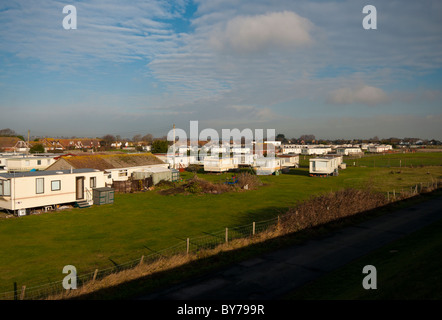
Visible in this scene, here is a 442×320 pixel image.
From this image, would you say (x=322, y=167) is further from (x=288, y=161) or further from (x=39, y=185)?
(x=39, y=185)

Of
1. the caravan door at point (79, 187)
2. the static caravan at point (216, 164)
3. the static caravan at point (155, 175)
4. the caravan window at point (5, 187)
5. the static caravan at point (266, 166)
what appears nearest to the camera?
the caravan window at point (5, 187)

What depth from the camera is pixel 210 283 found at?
952cm

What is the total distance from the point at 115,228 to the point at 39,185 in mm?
7538

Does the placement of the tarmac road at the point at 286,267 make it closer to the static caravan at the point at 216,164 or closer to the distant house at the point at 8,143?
the static caravan at the point at 216,164

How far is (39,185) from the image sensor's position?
69.3 feet

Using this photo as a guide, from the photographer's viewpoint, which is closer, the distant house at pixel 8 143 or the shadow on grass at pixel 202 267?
the shadow on grass at pixel 202 267

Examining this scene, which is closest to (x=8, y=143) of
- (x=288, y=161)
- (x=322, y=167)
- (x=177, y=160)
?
(x=177, y=160)

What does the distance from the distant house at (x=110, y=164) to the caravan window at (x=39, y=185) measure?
25.6ft

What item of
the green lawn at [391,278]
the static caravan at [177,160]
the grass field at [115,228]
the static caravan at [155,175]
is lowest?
the grass field at [115,228]

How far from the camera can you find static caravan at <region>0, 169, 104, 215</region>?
1984cm

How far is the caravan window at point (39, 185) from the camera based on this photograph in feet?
68.6

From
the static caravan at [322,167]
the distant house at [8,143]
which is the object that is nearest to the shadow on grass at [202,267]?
the static caravan at [322,167]

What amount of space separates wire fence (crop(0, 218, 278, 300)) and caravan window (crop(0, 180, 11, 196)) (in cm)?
1173
